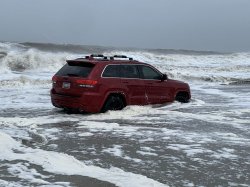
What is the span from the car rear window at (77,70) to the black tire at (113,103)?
1017 mm

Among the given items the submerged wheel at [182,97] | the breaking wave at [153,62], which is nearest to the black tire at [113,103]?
the submerged wheel at [182,97]

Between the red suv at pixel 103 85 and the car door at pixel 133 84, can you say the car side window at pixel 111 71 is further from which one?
the car door at pixel 133 84

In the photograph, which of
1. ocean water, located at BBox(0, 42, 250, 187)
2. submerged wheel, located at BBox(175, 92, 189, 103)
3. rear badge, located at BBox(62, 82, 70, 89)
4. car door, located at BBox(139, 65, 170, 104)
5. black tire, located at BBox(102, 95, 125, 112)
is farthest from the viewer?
submerged wheel, located at BBox(175, 92, 189, 103)

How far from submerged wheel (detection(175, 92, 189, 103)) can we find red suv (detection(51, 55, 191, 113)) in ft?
3.73

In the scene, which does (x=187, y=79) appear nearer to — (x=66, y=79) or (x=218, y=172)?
(x=66, y=79)

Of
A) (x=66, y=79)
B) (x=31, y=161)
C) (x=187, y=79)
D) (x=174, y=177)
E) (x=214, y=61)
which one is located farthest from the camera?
(x=214, y=61)

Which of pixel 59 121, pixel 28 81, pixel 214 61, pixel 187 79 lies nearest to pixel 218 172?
pixel 59 121

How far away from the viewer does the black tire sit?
13766mm

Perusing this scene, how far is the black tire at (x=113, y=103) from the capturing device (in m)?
13.8

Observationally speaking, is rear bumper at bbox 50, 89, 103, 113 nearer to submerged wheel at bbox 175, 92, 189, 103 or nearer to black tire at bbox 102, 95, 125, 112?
black tire at bbox 102, 95, 125, 112

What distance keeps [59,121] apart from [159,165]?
5.08 meters

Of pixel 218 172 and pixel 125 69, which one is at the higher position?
pixel 125 69

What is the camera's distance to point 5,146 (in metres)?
9.09

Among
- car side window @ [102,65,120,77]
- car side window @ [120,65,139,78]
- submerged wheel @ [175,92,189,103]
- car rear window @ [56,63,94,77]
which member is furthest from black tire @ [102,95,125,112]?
submerged wheel @ [175,92,189,103]
